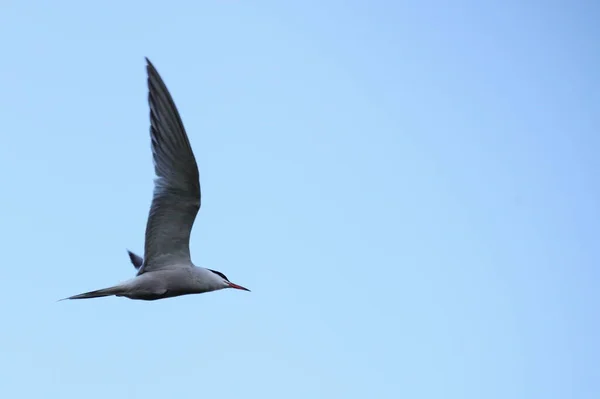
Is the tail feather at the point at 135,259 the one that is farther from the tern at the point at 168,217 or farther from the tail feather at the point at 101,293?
the tail feather at the point at 101,293

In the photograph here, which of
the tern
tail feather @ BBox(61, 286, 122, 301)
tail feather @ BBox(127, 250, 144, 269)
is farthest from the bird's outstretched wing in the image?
tail feather @ BBox(127, 250, 144, 269)

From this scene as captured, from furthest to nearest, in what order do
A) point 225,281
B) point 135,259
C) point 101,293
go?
1. point 135,259
2. point 225,281
3. point 101,293

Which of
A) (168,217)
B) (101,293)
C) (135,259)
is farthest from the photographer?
(135,259)

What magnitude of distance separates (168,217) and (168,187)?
16.0 inches

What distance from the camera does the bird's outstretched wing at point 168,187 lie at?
9.35 m

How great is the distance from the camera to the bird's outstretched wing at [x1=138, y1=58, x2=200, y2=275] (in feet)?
30.7

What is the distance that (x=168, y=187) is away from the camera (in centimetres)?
973

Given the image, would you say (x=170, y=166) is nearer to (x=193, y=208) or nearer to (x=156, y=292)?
(x=193, y=208)

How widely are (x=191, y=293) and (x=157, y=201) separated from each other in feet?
4.50

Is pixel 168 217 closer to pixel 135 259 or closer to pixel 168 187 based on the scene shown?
pixel 168 187

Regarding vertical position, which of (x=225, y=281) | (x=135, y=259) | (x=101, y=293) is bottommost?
(x=101, y=293)

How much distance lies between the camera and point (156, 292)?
9.89 m

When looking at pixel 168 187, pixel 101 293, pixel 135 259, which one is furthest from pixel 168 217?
pixel 135 259

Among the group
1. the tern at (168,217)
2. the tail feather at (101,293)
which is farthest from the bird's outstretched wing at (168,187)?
the tail feather at (101,293)
